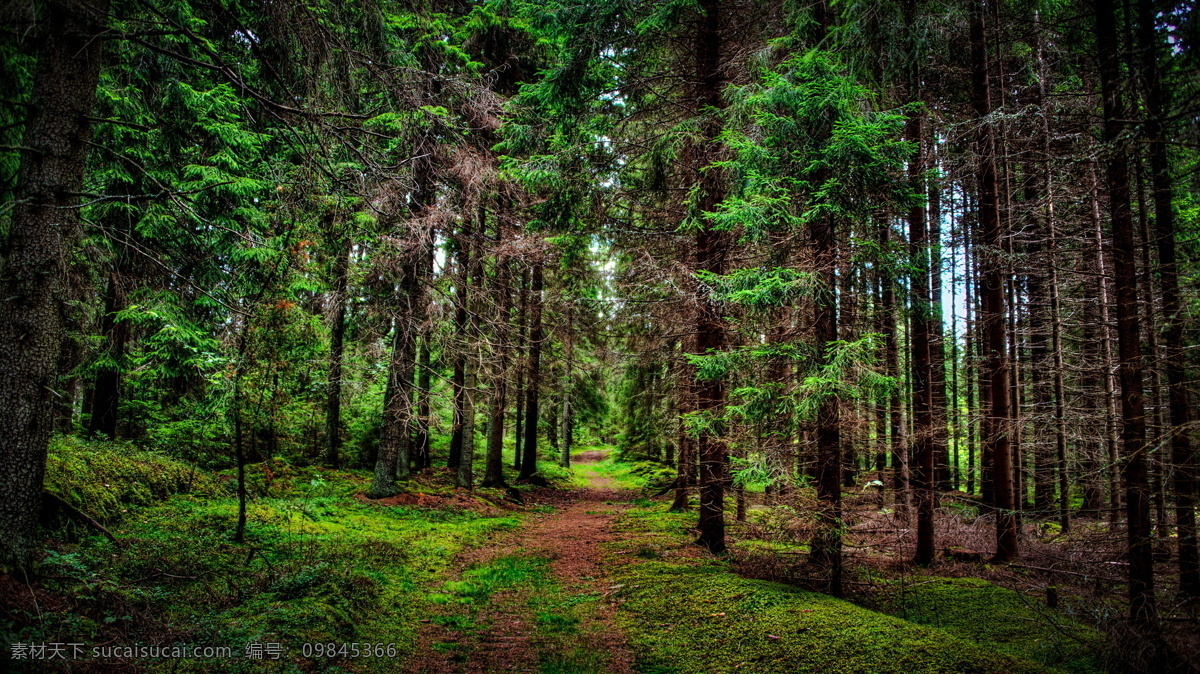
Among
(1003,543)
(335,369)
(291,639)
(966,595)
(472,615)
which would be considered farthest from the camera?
(335,369)

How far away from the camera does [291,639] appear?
14.1 feet

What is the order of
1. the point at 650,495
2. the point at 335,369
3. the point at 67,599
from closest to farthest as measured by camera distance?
the point at 67,599 → the point at 335,369 → the point at 650,495

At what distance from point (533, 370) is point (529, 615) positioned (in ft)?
32.6

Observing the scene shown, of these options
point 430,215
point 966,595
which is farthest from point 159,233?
point 966,595

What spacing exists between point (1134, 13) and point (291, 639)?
11050 millimetres

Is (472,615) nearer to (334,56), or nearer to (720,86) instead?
(334,56)

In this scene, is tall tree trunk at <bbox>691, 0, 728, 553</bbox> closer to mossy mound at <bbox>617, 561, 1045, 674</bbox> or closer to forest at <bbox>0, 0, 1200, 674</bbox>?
forest at <bbox>0, 0, 1200, 674</bbox>

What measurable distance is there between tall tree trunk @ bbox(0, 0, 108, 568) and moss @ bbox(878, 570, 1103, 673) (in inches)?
369

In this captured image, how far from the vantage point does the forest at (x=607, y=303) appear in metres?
4.50

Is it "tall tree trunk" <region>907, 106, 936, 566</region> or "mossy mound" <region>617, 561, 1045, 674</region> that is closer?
"mossy mound" <region>617, 561, 1045, 674</region>

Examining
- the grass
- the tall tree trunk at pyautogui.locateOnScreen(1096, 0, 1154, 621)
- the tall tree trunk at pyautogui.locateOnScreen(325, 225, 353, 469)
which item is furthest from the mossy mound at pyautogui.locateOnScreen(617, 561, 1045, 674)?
the tall tree trunk at pyautogui.locateOnScreen(325, 225, 353, 469)

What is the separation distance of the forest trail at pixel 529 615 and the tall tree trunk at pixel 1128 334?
5415mm

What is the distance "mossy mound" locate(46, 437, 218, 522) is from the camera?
6453 millimetres

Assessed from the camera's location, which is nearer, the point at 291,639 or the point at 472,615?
the point at 291,639
